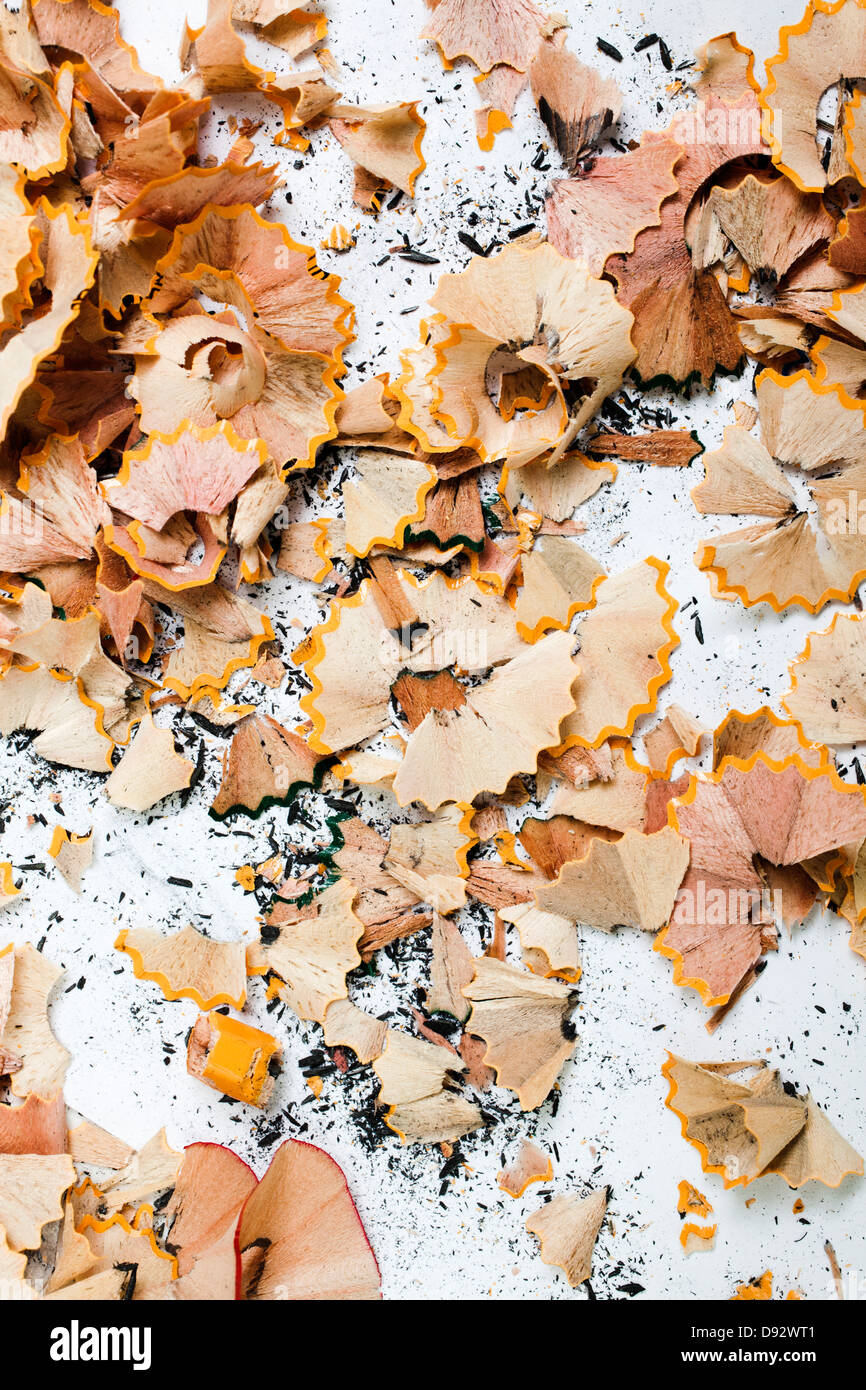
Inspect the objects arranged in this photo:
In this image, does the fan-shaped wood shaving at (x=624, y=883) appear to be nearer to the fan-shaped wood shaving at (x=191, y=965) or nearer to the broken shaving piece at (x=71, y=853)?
the fan-shaped wood shaving at (x=191, y=965)

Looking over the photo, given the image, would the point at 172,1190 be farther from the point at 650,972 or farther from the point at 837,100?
the point at 837,100

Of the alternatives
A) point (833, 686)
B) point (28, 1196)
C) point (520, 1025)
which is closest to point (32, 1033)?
point (28, 1196)

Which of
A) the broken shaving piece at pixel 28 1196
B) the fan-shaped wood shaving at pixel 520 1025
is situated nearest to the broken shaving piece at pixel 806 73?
the fan-shaped wood shaving at pixel 520 1025

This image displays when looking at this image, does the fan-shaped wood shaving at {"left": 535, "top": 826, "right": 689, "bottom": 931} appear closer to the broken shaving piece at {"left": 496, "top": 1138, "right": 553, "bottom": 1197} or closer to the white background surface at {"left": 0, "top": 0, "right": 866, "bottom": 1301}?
the white background surface at {"left": 0, "top": 0, "right": 866, "bottom": 1301}

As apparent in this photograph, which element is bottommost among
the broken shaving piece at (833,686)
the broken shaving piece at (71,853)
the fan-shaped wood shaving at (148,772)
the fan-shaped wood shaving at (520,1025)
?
the fan-shaped wood shaving at (520,1025)

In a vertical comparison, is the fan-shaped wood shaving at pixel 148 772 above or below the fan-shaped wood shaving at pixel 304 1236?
above

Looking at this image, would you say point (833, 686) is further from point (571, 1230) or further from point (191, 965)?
point (191, 965)
